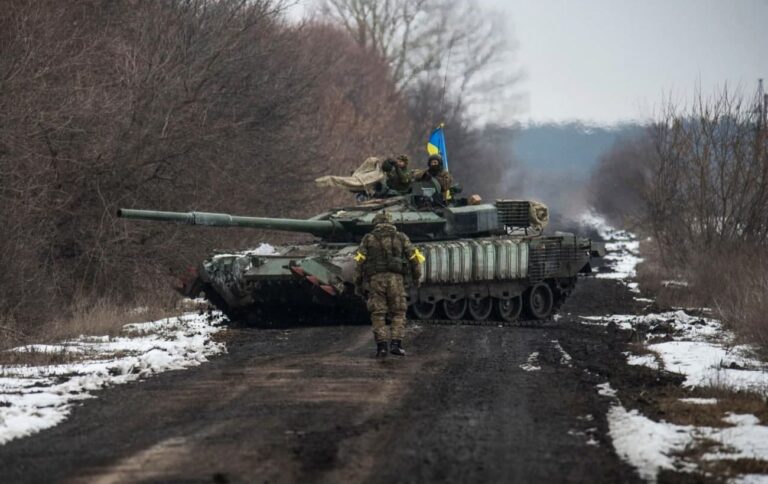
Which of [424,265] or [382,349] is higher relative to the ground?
[424,265]

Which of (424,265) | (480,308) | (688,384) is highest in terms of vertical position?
(424,265)

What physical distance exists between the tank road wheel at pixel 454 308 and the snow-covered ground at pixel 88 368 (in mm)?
4174

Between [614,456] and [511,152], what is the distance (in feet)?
208

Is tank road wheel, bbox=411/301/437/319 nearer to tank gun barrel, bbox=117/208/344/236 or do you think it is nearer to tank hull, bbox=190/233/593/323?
tank hull, bbox=190/233/593/323

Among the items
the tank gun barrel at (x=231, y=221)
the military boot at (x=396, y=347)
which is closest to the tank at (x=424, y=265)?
the tank gun barrel at (x=231, y=221)

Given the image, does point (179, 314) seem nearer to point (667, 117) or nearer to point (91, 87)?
point (91, 87)

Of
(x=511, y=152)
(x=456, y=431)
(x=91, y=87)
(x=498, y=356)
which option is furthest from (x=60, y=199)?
(x=511, y=152)

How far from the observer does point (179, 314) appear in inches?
769

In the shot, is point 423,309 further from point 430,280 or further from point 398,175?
point 398,175

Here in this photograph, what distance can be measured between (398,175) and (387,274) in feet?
21.6

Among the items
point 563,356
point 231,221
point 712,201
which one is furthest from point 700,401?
point 712,201

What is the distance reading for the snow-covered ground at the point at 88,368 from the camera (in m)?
9.20

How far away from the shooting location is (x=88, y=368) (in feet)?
38.9

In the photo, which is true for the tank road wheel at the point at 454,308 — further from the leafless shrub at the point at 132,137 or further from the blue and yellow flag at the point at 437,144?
the leafless shrub at the point at 132,137
